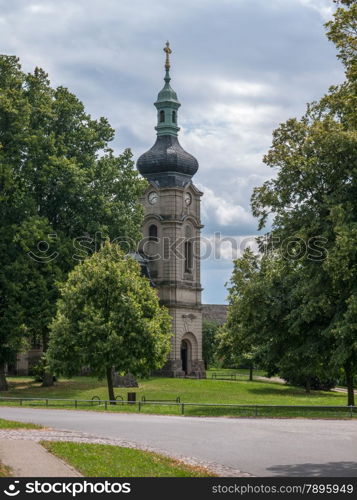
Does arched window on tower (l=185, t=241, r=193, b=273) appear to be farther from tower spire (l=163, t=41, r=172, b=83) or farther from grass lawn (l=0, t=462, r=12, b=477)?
grass lawn (l=0, t=462, r=12, b=477)

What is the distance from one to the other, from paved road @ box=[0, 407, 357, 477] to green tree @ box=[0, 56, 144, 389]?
53.4 ft

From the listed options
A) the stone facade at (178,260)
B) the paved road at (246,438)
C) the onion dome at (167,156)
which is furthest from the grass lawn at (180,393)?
the onion dome at (167,156)

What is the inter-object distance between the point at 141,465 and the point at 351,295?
1650cm

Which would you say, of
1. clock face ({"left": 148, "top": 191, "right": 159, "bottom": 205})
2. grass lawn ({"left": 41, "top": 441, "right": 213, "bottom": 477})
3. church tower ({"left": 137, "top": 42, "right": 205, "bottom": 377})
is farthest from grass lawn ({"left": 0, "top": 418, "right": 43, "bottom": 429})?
clock face ({"left": 148, "top": 191, "right": 159, "bottom": 205})

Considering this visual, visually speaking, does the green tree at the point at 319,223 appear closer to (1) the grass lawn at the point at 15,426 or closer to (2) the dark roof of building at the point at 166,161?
(1) the grass lawn at the point at 15,426

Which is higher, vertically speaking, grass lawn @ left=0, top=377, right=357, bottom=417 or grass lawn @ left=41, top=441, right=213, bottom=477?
grass lawn @ left=41, top=441, right=213, bottom=477

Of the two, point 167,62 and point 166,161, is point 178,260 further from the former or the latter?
point 167,62

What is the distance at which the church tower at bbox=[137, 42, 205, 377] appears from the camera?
7050cm

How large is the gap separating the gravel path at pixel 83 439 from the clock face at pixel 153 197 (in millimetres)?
51841

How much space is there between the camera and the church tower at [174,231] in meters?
70.5

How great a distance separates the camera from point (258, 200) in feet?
113

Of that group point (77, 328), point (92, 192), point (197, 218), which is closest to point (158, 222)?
point (197, 218)

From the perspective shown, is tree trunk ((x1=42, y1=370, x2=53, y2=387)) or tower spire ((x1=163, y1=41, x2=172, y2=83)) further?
tower spire ((x1=163, y1=41, x2=172, y2=83))
